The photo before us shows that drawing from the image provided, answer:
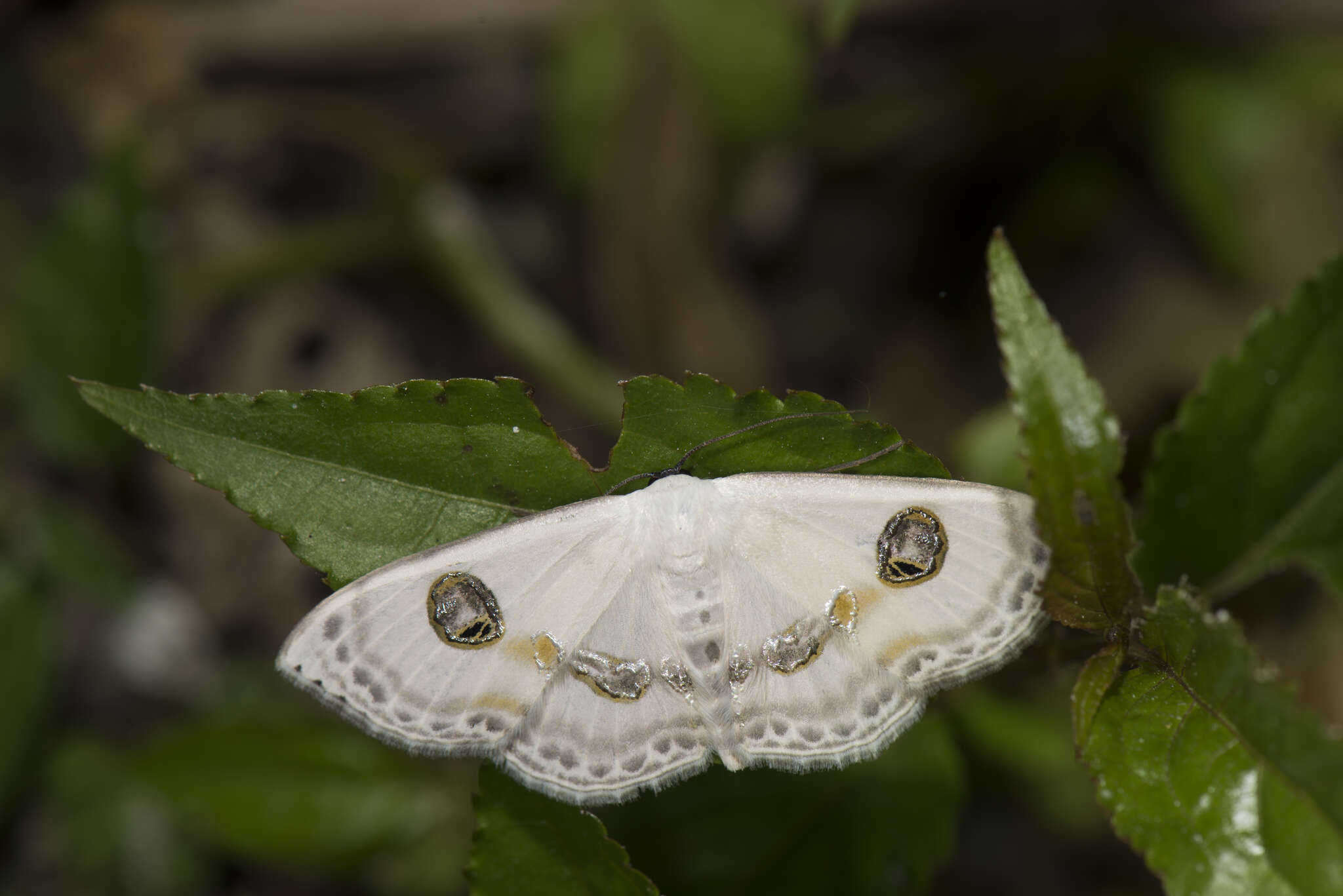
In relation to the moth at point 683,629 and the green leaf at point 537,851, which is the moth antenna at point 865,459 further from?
the green leaf at point 537,851

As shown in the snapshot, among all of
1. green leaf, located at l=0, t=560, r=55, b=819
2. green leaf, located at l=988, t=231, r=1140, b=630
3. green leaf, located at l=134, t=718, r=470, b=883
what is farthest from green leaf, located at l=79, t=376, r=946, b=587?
green leaf, located at l=0, t=560, r=55, b=819

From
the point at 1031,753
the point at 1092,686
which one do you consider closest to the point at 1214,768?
the point at 1092,686

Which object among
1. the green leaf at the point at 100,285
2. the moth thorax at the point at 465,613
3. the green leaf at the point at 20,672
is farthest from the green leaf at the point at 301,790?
the moth thorax at the point at 465,613

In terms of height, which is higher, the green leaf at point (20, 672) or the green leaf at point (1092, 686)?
the green leaf at point (1092, 686)

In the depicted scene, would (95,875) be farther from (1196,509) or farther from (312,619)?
(1196,509)

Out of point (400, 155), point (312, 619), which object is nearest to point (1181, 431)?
point (312, 619)
